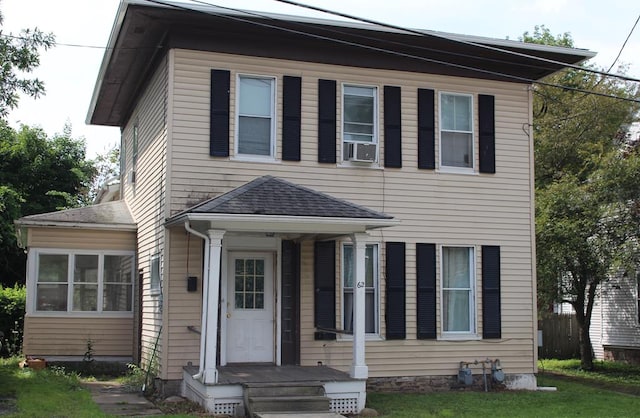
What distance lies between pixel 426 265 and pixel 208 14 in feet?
19.2

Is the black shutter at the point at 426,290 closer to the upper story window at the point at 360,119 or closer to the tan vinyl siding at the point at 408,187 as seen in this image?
the tan vinyl siding at the point at 408,187

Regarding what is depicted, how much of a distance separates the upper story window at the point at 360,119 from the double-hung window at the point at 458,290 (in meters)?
2.46

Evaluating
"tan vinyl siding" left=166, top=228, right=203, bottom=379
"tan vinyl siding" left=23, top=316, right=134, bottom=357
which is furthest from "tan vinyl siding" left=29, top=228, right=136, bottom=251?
"tan vinyl siding" left=166, top=228, right=203, bottom=379

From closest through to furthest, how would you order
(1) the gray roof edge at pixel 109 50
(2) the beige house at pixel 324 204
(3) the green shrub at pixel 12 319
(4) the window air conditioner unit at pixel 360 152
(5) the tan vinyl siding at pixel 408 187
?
1. (1) the gray roof edge at pixel 109 50
2. (2) the beige house at pixel 324 204
3. (5) the tan vinyl siding at pixel 408 187
4. (4) the window air conditioner unit at pixel 360 152
5. (3) the green shrub at pixel 12 319

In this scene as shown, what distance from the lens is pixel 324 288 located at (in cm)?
1348

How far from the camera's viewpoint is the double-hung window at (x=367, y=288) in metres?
13.8

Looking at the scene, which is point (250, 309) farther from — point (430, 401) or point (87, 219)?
point (87, 219)

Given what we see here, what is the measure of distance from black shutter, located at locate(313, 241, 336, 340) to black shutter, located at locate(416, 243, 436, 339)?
1679 mm

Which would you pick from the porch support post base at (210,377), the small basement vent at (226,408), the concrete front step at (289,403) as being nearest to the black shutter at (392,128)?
the concrete front step at (289,403)

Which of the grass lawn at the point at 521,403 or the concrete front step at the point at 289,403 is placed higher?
the concrete front step at the point at 289,403

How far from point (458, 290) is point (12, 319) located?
1147 centimetres

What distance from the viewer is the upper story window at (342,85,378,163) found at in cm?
1396

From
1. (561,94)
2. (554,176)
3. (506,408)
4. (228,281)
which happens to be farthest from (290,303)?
(561,94)

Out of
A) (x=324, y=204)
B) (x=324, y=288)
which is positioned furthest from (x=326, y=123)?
(x=324, y=288)
